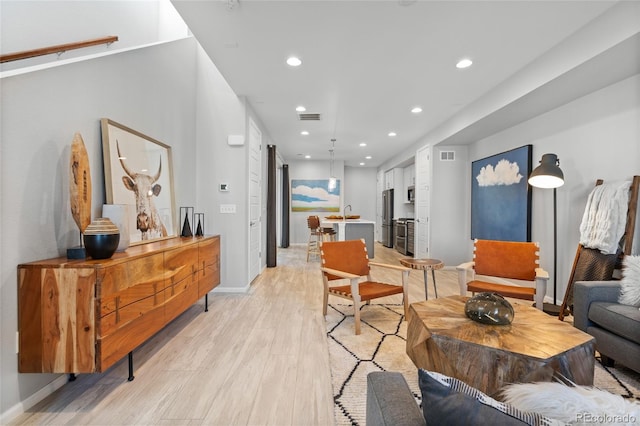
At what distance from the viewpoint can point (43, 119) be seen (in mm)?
1746

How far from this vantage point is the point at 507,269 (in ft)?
10.1

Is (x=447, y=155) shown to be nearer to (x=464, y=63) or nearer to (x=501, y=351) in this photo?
(x=464, y=63)

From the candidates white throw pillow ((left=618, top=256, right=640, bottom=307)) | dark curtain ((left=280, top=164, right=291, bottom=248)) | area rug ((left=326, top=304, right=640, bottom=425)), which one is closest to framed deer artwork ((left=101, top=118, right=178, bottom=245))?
area rug ((left=326, top=304, right=640, bottom=425))

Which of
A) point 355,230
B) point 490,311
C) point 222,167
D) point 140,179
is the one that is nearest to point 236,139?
point 222,167

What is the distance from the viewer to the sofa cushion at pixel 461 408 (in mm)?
547

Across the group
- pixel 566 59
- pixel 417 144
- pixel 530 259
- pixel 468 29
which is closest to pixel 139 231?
pixel 468 29

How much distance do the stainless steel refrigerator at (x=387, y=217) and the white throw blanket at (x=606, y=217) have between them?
18.9 feet

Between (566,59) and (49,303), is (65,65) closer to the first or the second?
(49,303)

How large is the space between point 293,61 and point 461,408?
3.19 metres

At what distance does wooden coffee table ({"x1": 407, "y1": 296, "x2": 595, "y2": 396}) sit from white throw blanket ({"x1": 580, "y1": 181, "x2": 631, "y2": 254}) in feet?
4.94

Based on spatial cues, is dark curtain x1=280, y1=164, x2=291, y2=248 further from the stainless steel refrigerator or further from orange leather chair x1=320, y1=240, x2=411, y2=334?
orange leather chair x1=320, y1=240, x2=411, y2=334

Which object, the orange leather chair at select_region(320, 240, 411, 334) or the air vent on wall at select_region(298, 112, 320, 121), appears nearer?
the orange leather chair at select_region(320, 240, 411, 334)

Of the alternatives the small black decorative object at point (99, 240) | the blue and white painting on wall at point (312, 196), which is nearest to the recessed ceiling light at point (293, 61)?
the small black decorative object at point (99, 240)

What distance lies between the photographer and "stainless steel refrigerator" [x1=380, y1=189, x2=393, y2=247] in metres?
8.65
